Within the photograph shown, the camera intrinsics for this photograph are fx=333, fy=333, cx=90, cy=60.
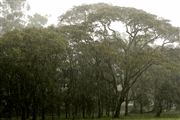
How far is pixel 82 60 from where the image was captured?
3825cm

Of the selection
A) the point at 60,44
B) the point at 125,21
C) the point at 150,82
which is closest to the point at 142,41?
the point at 125,21

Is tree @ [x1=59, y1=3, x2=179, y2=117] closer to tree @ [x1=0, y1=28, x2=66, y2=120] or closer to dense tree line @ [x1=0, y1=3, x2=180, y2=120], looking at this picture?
dense tree line @ [x1=0, y1=3, x2=180, y2=120]

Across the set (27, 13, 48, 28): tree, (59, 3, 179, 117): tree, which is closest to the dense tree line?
(59, 3, 179, 117): tree

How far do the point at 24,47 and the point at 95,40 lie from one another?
10.4 metres

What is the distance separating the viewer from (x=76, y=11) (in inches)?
1594

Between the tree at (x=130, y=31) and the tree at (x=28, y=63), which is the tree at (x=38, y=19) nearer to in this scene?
the tree at (x=130, y=31)

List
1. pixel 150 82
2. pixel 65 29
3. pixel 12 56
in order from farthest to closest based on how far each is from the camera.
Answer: pixel 150 82 → pixel 65 29 → pixel 12 56

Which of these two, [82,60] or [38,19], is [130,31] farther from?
[38,19]

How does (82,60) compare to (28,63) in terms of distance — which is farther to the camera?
(82,60)

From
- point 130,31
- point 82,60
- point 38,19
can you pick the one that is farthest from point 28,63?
point 38,19

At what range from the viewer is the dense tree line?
3067 centimetres

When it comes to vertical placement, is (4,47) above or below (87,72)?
above

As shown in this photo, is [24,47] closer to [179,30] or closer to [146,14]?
[146,14]

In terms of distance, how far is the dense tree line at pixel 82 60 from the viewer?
30672 mm
